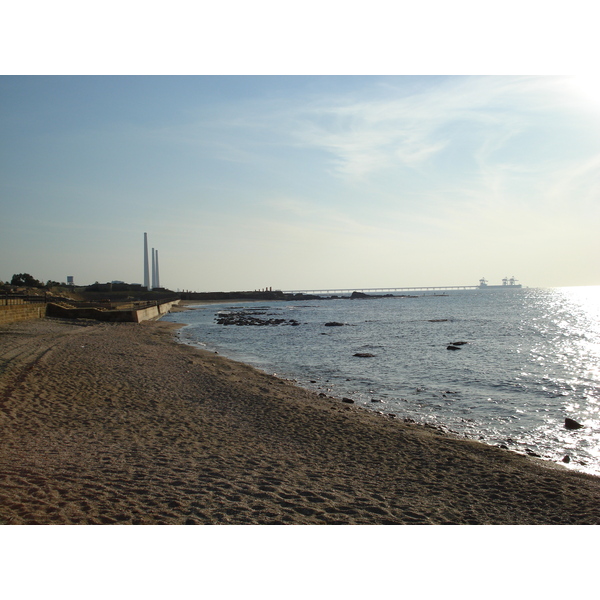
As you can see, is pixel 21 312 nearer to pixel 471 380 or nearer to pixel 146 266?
pixel 471 380

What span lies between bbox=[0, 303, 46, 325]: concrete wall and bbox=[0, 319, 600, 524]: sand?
15347 mm

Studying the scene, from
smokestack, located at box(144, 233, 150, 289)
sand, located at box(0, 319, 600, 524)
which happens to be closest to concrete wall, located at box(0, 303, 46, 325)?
sand, located at box(0, 319, 600, 524)

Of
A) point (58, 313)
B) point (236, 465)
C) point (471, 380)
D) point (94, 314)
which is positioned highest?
point (58, 313)

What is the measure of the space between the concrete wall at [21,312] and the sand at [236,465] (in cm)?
1535

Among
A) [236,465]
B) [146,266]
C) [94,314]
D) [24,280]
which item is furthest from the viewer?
[146,266]

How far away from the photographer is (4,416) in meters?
8.83

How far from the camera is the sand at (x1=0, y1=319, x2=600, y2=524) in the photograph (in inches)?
214

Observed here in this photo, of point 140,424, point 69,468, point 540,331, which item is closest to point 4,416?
point 140,424

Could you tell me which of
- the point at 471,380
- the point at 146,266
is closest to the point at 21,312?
the point at 471,380

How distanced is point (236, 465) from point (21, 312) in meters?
27.8

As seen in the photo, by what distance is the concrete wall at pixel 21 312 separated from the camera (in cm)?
2586

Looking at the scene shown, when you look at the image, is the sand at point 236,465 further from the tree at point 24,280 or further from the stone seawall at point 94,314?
the tree at point 24,280

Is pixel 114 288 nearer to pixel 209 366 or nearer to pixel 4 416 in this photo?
A: pixel 209 366

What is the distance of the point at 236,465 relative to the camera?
23.7ft
